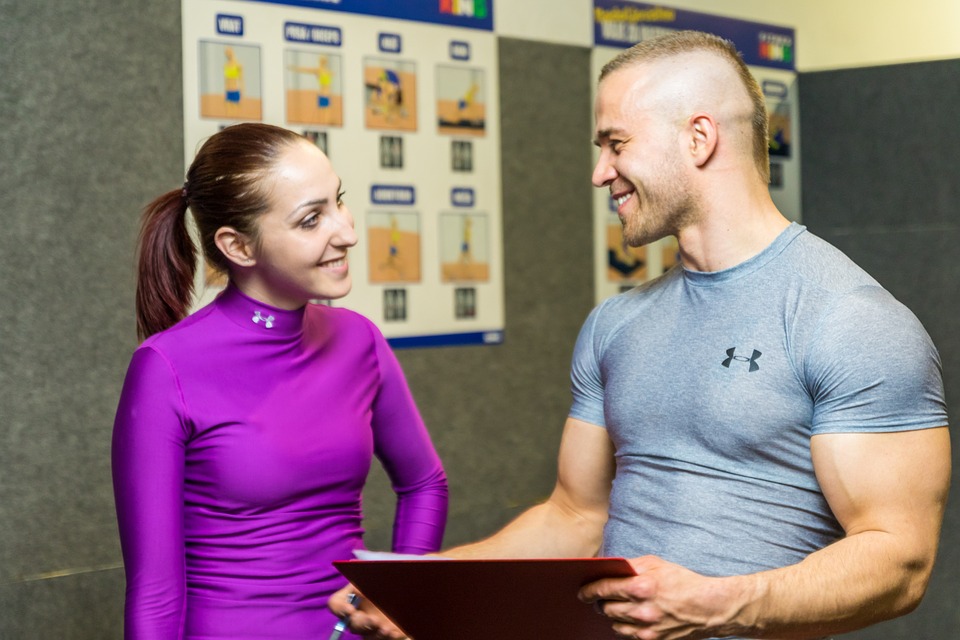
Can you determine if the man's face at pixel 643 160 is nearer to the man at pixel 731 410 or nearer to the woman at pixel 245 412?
the man at pixel 731 410

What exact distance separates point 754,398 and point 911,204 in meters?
1.83

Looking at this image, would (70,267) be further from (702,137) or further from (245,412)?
(702,137)

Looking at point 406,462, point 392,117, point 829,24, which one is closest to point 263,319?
point 406,462

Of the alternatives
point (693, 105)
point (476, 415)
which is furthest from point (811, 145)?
point (693, 105)

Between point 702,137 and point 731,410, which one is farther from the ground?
point 702,137

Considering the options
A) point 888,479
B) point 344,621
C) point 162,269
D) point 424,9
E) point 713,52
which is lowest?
point 344,621

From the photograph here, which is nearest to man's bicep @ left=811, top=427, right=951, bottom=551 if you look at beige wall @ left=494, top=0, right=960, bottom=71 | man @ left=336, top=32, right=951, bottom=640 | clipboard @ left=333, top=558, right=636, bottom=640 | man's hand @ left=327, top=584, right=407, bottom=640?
man @ left=336, top=32, right=951, bottom=640

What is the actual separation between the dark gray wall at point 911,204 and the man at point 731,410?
1.59 metres

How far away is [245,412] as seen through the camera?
1.55m

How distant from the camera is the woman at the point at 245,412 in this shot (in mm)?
1477

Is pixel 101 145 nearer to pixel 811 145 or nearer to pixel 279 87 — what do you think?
pixel 279 87

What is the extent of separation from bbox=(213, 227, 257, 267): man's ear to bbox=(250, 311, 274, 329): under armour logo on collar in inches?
2.8

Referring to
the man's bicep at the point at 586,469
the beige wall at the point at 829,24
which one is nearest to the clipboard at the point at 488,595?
the man's bicep at the point at 586,469

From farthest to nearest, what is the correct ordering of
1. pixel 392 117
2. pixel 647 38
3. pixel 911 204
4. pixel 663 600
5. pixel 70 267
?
pixel 647 38, pixel 911 204, pixel 392 117, pixel 70 267, pixel 663 600
